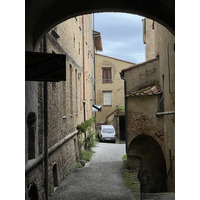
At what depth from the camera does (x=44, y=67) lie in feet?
15.3

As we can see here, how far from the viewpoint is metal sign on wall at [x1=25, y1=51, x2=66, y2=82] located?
15.0 feet

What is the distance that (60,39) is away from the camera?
12117mm

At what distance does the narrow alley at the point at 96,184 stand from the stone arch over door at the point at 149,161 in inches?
42.9

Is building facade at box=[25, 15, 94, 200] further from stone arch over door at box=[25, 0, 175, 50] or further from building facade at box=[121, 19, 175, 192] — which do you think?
building facade at box=[121, 19, 175, 192]

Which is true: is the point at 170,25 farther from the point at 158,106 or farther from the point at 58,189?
the point at 58,189

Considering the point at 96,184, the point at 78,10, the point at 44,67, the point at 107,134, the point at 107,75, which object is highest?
the point at 107,75

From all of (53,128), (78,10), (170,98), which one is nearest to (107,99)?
(53,128)

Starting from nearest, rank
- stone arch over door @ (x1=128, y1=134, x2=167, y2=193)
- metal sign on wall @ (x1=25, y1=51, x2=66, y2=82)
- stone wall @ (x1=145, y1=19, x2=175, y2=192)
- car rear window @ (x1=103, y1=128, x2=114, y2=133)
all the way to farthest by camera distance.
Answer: metal sign on wall @ (x1=25, y1=51, x2=66, y2=82) < stone wall @ (x1=145, y1=19, x2=175, y2=192) < stone arch over door @ (x1=128, y1=134, x2=167, y2=193) < car rear window @ (x1=103, y1=128, x2=114, y2=133)

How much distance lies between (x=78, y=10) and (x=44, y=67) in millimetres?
2427

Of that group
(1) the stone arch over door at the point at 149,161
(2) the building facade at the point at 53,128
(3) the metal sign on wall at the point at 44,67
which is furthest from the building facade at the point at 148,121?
(3) the metal sign on wall at the point at 44,67

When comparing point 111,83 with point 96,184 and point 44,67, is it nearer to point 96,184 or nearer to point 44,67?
point 96,184

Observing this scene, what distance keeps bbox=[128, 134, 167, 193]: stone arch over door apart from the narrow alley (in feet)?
3.57

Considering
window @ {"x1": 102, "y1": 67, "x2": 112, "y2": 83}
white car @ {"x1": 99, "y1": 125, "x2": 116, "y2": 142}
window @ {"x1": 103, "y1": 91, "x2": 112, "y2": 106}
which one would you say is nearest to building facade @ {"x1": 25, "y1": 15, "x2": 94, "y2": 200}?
white car @ {"x1": 99, "y1": 125, "x2": 116, "y2": 142}

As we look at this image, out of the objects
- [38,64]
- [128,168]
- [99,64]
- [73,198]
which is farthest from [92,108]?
[38,64]
